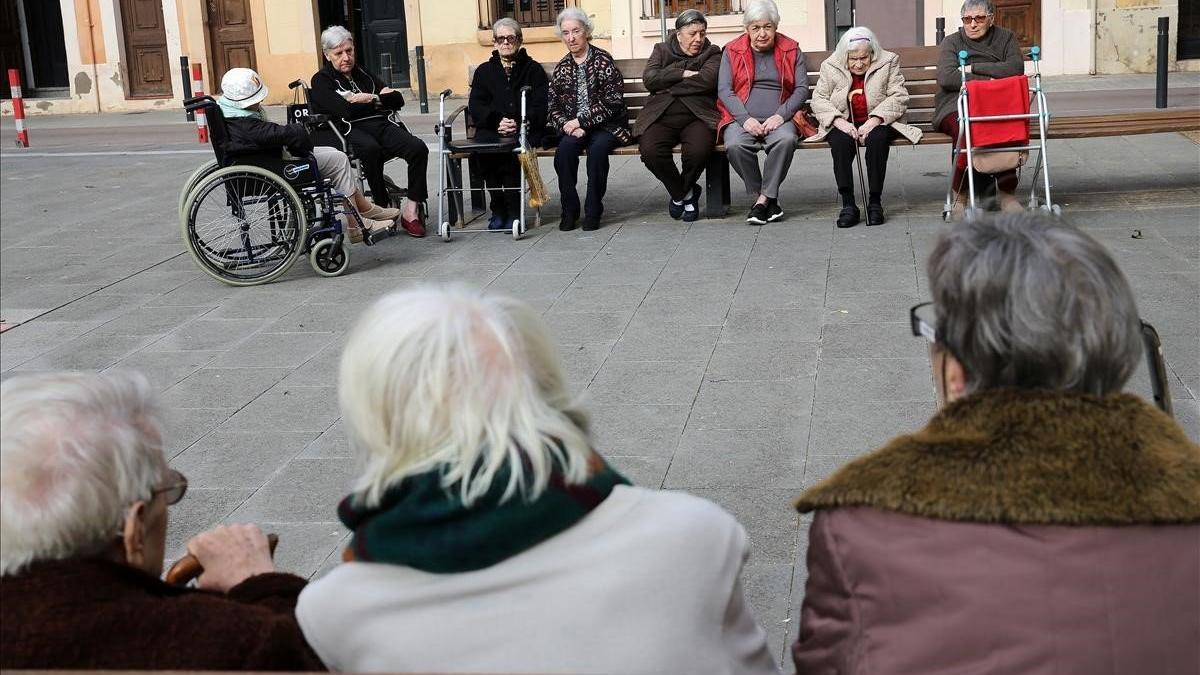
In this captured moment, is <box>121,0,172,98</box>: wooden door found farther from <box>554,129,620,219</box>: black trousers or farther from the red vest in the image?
the red vest

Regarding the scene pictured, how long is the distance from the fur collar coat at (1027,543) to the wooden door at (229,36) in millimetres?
20229

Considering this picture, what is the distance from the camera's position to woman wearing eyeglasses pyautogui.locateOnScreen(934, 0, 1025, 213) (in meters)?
8.44

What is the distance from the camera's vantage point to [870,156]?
28.1 ft

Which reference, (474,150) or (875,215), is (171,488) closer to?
(875,215)

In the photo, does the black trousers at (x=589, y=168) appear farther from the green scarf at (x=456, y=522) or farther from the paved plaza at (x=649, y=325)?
the green scarf at (x=456, y=522)

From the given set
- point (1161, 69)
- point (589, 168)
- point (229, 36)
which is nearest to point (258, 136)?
point (589, 168)

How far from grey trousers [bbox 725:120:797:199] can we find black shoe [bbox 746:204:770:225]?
3.3 inches

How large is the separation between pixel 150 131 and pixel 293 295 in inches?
429

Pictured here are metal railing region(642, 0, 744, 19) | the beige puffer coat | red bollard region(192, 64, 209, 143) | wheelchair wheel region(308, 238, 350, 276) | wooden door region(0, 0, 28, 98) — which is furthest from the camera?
wooden door region(0, 0, 28, 98)

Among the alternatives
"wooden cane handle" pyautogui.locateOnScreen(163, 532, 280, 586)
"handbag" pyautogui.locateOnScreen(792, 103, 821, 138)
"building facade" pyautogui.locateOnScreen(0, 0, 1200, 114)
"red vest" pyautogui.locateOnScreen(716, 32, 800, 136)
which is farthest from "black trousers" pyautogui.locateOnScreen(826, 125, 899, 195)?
"building facade" pyautogui.locateOnScreen(0, 0, 1200, 114)

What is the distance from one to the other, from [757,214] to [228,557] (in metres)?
6.59

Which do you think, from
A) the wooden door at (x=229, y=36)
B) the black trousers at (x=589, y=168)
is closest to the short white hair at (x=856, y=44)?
the black trousers at (x=589, y=168)

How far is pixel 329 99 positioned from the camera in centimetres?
905

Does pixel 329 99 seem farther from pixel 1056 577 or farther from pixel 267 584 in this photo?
pixel 1056 577
